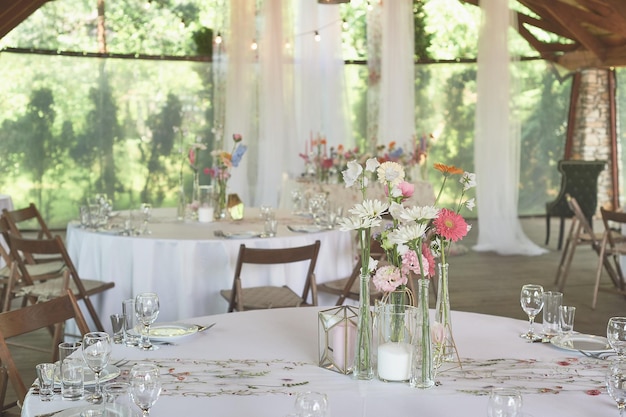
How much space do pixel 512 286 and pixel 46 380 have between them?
6144 mm

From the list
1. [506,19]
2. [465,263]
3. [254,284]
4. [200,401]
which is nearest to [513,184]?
[465,263]

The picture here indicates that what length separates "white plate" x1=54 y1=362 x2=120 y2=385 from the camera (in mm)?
2400

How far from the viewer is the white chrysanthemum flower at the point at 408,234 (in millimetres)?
2307

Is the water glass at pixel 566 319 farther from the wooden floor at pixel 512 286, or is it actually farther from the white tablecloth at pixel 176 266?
the wooden floor at pixel 512 286

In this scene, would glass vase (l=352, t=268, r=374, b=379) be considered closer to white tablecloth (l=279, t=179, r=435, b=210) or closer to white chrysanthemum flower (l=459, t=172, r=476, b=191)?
white chrysanthemum flower (l=459, t=172, r=476, b=191)

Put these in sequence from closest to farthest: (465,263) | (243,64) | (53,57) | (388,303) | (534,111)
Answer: (388,303) < (465,263) < (243,64) < (53,57) < (534,111)

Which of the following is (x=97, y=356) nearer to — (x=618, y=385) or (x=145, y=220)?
(x=618, y=385)

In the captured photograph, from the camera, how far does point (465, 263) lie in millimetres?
9125

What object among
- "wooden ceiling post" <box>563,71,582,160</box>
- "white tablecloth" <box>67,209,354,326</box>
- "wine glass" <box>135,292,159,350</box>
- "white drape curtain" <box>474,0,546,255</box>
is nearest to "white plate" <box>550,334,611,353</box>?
"wine glass" <box>135,292,159,350</box>

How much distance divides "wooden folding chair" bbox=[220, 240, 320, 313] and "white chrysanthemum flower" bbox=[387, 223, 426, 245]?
2208mm

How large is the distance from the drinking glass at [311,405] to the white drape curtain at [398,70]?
27.8ft

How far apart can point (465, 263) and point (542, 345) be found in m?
6.33

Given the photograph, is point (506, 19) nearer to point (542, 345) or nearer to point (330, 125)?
point (330, 125)

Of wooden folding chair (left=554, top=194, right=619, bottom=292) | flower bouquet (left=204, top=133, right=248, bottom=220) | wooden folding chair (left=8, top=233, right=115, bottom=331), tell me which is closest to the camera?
wooden folding chair (left=8, top=233, right=115, bottom=331)
